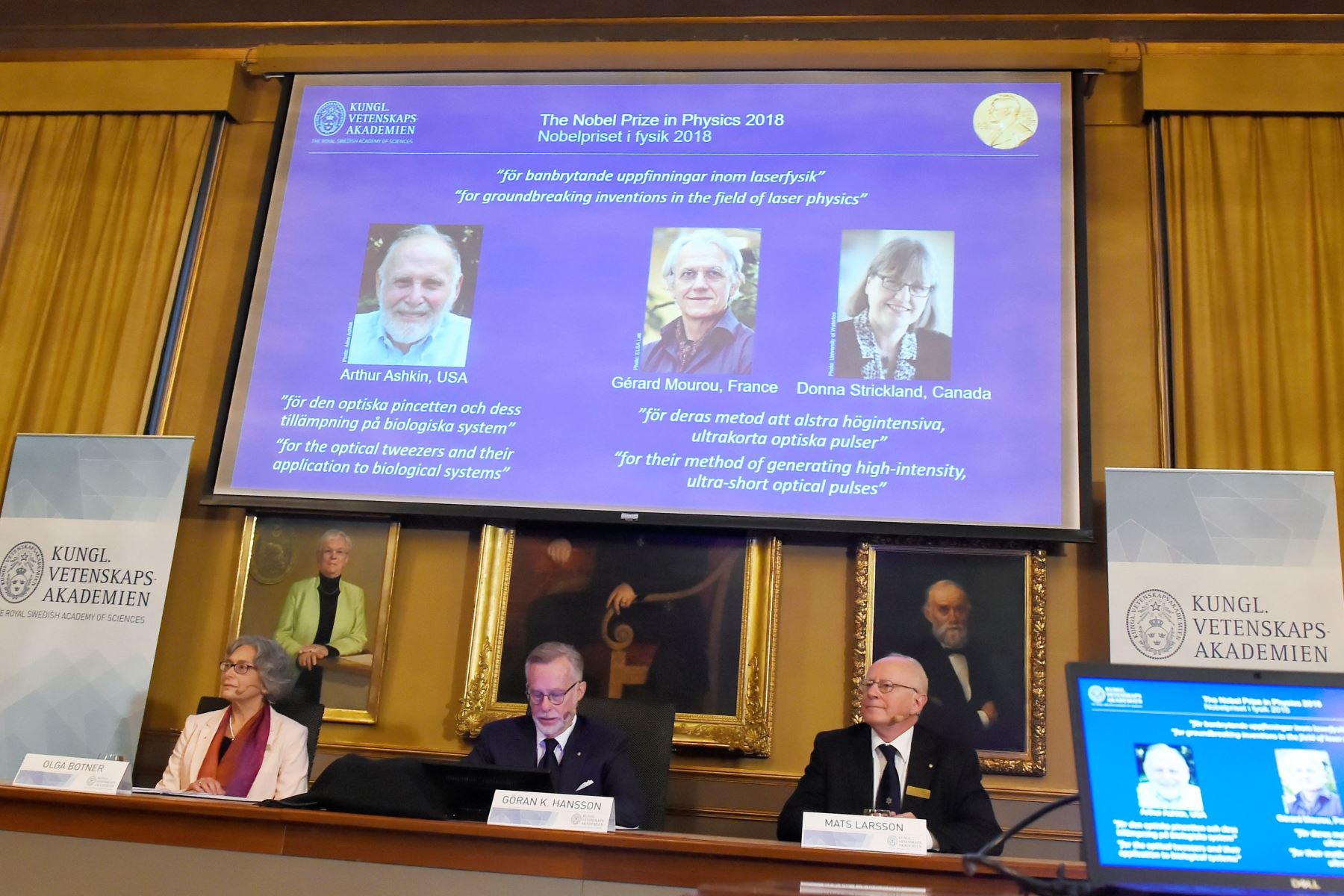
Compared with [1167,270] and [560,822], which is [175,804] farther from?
[1167,270]

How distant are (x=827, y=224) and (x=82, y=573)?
3.23 m

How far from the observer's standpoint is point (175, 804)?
280 cm

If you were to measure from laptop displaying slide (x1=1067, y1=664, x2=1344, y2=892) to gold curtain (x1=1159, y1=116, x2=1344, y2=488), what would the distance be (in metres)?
2.93

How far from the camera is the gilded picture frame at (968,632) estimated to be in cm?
424

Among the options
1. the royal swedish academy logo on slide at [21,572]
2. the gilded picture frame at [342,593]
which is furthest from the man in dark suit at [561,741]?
the royal swedish academy logo on slide at [21,572]

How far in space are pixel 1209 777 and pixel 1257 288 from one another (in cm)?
347

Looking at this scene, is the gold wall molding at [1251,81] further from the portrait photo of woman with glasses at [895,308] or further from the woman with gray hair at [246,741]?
the woman with gray hair at [246,741]

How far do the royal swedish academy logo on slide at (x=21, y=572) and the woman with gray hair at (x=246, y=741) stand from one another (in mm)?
1176

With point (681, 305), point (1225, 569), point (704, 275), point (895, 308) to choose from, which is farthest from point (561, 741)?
point (1225, 569)

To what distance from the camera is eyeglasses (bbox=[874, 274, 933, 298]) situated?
15.1 ft

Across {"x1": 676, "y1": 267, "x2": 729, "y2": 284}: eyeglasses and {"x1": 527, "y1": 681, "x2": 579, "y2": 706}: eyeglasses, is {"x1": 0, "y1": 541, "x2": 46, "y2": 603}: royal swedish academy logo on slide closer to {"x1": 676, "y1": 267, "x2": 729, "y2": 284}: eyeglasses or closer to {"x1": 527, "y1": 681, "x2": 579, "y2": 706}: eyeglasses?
{"x1": 527, "y1": 681, "x2": 579, "y2": 706}: eyeglasses

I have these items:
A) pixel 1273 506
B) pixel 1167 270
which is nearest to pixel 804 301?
pixel 1167 270

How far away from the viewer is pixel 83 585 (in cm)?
467

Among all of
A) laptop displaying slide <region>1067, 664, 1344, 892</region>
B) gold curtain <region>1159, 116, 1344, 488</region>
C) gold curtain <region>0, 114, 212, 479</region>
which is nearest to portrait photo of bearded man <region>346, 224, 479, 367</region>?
gold curtain <region>0, 114, 212, 479</region>
